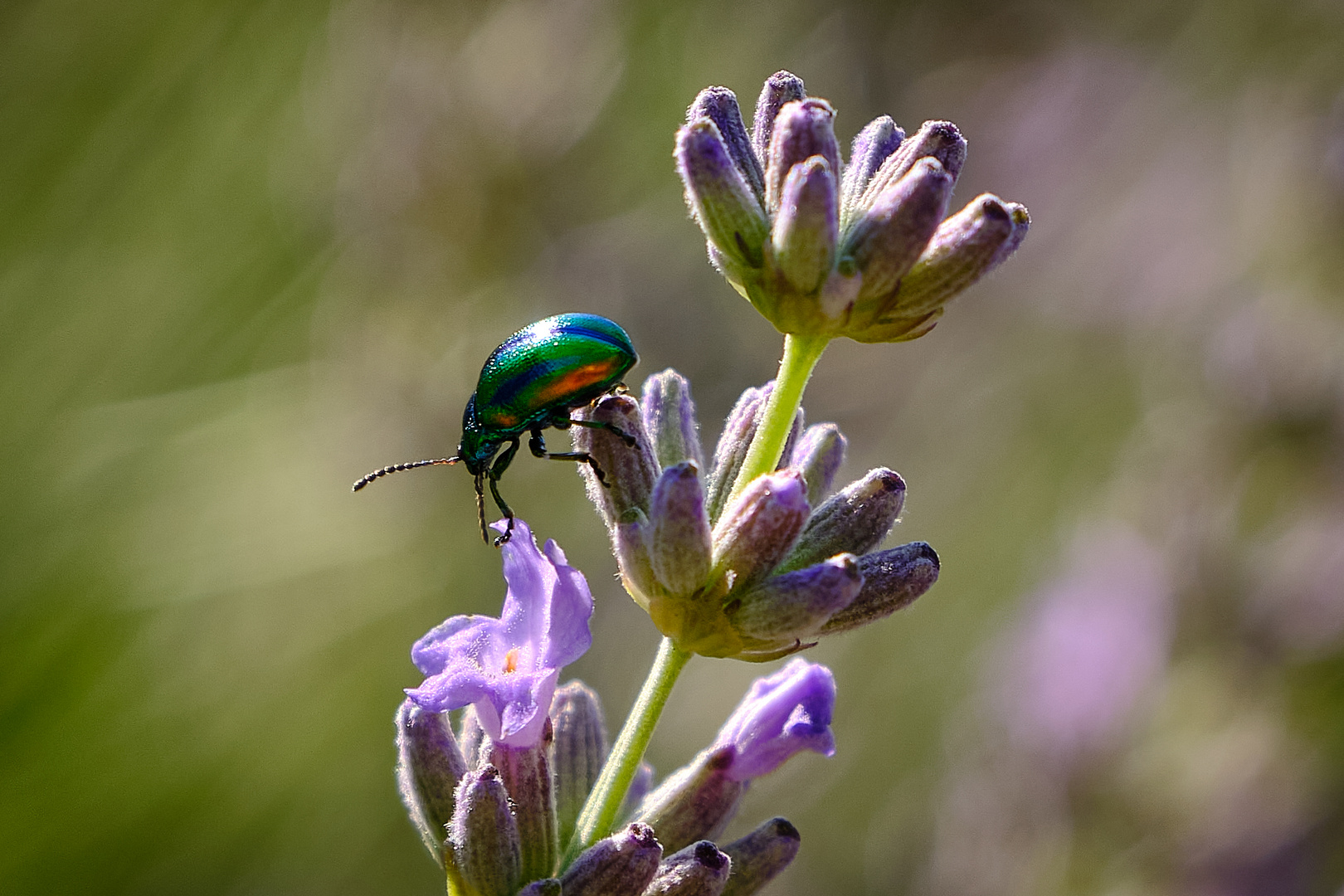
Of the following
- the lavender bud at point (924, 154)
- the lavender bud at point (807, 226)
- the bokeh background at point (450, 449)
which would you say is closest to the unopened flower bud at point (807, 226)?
the lavender bud at point (807, 226)

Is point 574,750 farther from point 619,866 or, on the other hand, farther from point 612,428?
point 612,428

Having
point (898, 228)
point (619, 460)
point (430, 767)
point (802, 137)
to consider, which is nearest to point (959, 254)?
point (898, 228)

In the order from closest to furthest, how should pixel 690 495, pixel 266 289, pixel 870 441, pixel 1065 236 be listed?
pixel 690 495 < pixel 266 289 < pixel 870 441 < pixel 1065 236

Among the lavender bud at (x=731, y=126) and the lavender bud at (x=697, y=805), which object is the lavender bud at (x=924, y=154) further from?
the lavender bud at (x=697, y=805)

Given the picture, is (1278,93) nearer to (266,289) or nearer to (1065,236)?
(1065,236)

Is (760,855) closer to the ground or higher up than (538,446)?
→ closer to the ground

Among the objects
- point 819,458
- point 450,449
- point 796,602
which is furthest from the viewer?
point 450,449

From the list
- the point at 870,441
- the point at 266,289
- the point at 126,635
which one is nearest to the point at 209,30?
the point at 266,289

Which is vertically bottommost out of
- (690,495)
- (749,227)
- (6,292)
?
(690,495)
